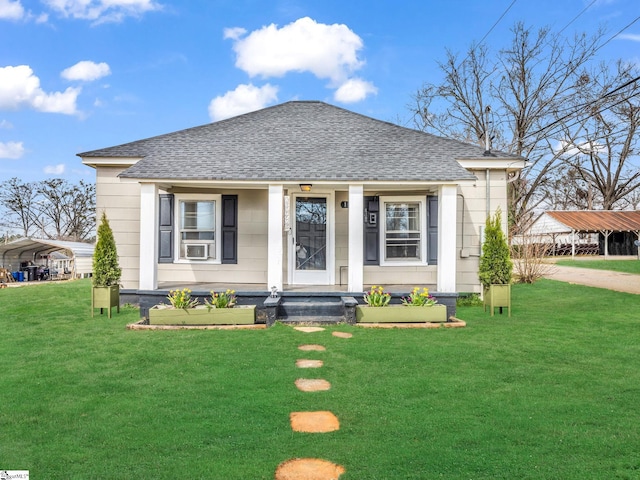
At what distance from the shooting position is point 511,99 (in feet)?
92.6

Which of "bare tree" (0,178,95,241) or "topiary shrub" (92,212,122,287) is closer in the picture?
"topiary shrub" (92,212,122,287)

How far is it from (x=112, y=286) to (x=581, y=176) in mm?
39298

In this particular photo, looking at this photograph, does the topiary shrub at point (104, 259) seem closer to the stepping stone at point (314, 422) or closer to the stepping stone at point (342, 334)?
the stepping stone at point (342, 334)

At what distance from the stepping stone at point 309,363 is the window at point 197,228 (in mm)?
5223

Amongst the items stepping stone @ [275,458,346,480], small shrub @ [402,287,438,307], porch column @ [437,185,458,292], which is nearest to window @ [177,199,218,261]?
small shrub @ [402,287,438,307]

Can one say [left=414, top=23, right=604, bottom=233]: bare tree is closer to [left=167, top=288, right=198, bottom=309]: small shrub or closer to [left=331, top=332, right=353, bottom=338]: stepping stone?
[left=331, top=332, right=353, bottom=338]: stepping stone

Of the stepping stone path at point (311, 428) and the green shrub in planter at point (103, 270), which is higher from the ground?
the green shrub in planter at point (103, 270)

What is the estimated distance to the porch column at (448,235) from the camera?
8.48m

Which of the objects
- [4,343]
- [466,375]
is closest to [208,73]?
[4,343]

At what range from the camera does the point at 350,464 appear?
2.83 metres

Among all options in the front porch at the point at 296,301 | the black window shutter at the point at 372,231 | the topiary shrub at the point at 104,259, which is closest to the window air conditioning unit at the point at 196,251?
the front porch at the point at 296,301

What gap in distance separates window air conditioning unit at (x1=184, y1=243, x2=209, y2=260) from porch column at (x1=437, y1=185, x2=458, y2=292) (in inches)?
200

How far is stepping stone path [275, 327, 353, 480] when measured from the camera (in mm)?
2721

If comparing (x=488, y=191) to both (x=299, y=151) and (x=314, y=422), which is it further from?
(x=314, y=422)
